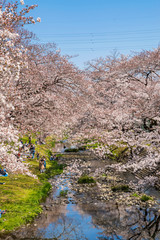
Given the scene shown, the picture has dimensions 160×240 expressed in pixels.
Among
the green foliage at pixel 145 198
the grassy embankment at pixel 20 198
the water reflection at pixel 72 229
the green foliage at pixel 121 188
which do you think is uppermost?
the grassy embankment at pixel 20 198

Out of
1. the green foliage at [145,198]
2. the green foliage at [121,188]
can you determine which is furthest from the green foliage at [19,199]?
the green foliage at [145,198]

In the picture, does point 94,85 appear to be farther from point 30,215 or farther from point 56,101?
point 30,215

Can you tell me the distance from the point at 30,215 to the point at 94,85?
1392 cm

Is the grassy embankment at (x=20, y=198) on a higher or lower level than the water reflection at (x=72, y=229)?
higher

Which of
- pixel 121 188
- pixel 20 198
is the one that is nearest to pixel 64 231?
pixel 20 198

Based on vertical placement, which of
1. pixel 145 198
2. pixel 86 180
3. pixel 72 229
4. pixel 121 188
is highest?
pixel 86 180

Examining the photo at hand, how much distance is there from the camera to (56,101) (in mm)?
14633

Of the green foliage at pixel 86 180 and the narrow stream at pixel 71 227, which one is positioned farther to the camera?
the green foliage at pixel 86 180

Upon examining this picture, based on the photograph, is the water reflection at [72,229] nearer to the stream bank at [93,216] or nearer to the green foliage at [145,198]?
the stream bank at [93,216]

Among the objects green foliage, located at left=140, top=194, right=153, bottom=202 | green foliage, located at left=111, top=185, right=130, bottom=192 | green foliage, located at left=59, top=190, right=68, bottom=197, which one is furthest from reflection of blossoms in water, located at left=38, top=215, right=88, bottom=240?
green foliage, located at left=111, top=185, right=130, bottom=192

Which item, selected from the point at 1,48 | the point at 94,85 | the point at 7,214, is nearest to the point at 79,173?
the point at 94,85

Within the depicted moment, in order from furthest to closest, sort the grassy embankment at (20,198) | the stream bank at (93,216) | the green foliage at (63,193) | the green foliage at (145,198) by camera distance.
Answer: the green foliage at (63,193) → the green foliage at (145,198) → the grassy embankment at (20,198) → the stream bank at (93,216)

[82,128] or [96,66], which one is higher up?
[96,66]

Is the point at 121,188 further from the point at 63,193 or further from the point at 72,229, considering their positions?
the point at 72,229
